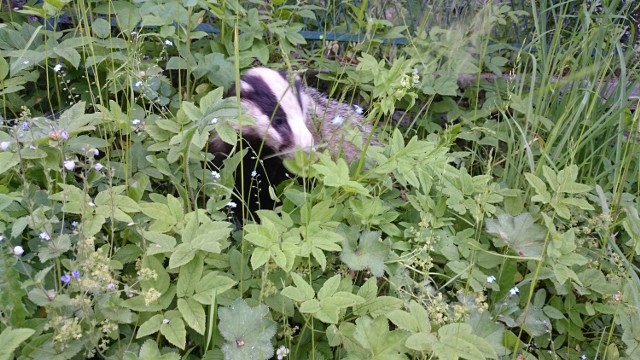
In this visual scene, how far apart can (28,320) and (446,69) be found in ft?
6.38

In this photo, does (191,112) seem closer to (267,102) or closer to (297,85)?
(267,102)

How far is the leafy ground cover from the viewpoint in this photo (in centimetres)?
146

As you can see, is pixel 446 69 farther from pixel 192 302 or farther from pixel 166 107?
pixel 192 302

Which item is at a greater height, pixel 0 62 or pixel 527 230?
pixel 0 62

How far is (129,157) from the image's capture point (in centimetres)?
A: 191

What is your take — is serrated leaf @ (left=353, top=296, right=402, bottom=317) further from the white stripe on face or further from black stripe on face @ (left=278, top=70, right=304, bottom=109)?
black stripe on face @ (left=278, top=70, right=304, bottom=109)

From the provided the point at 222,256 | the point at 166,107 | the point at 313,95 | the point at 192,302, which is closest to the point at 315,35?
the point at 313,95

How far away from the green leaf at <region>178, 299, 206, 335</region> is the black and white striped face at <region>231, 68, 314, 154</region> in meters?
0.71

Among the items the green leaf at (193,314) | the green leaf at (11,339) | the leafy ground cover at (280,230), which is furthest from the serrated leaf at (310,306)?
the green leaf at (11,339)

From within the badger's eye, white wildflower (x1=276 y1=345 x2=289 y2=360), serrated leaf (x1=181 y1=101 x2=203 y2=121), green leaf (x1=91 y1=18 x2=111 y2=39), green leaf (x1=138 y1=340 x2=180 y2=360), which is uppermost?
serrated leaf (x1=181 y1=101 x2=203 y2=121)

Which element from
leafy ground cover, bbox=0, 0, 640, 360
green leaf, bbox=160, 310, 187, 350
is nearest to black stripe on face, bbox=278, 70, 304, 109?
leafy ground cover, bbox=0, 0, 640, 360

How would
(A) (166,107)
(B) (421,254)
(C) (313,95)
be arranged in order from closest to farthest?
(B) (421,254) < (A) (166,107) < (C) (313,95)

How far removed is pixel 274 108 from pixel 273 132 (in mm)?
91

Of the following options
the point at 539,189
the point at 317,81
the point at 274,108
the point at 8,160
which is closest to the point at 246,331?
the point at 8,160
